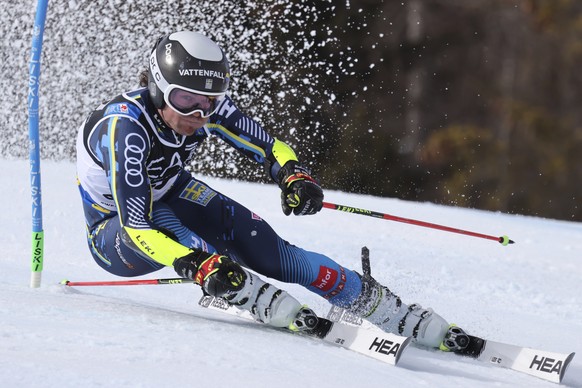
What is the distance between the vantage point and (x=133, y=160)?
3.50 meters

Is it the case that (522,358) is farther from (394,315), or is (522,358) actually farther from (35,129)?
(35,129)

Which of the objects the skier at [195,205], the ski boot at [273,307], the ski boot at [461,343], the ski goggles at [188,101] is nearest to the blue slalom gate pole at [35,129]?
the skier at [195,205]

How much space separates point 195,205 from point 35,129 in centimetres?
73

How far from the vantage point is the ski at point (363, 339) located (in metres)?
3.28

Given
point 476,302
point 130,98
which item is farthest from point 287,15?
point 130,98

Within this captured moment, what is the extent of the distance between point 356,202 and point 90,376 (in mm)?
5662

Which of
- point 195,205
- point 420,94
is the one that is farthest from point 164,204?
point 420,94

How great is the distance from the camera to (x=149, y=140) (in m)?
3.64

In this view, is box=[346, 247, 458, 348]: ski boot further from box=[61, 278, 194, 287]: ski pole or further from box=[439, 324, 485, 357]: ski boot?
box=[61, 278, 194, 287]: ski pole

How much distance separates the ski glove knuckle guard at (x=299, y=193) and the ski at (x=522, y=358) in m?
0.79

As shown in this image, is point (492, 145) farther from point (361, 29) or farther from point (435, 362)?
point (435, 362)

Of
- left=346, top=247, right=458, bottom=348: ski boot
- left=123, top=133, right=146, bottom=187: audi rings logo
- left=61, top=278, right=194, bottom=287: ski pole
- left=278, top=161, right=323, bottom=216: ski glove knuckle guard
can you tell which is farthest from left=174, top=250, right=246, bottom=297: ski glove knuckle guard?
left=346, top=247, right=458, bottom=348: ski boot

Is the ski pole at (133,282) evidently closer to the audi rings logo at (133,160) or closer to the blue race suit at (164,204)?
the blue race suit at (164,204)

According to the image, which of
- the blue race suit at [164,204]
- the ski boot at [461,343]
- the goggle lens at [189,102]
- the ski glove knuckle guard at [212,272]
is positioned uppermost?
the goggle lens at [189,102]
